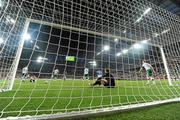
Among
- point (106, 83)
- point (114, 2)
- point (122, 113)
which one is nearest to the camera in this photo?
point (122, 113)

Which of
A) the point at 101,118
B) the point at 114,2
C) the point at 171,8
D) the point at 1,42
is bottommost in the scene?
the point at 101,118

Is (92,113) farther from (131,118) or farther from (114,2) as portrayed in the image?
(114,2)

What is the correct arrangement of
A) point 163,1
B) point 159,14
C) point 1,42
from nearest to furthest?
point 1,42 → point 159,14 → point 163,1

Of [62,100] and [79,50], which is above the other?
[79,50]

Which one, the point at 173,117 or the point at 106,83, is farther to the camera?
the point at 106,83

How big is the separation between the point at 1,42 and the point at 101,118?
237cm

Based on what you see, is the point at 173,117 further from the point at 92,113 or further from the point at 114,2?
the point at 114,2

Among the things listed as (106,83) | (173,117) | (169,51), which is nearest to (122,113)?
(173,117)

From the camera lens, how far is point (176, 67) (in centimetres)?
598

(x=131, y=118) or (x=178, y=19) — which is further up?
(x=178, y=19)

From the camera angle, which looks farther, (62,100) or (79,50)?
(79,50)

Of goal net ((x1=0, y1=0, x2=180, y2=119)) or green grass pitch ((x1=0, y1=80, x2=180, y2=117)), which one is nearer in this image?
green grass pitch ((x1=0, y1=80, x2=180, y2=117))

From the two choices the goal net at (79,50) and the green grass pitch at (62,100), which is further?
the goal net at (79,50)

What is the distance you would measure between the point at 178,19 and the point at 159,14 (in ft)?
2.71
